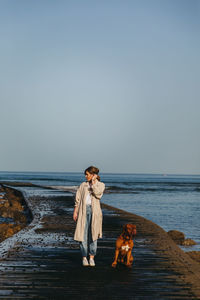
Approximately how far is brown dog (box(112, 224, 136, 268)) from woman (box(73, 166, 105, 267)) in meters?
0.42

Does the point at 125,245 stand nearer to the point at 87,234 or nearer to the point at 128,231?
the point at 128,231

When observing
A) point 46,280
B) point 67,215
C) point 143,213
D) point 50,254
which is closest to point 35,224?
point 67,215

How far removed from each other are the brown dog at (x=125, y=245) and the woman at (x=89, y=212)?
42cm

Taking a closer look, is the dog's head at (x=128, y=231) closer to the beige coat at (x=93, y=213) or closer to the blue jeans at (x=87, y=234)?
the beige coat at (x=93, y=213)

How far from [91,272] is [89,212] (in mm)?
1028

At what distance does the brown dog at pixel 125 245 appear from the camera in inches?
273

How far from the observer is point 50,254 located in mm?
8414

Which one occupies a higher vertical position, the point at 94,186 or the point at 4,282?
the point at 94,186

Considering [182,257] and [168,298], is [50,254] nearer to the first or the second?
[182,257]

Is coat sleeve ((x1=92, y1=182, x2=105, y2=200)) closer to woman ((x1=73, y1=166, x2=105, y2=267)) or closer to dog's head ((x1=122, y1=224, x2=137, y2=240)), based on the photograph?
woman ((x1=73, y1=166, x2=105, y2=267))

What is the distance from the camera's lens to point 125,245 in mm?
7066

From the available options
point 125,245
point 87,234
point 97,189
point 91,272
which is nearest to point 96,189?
point 97,189

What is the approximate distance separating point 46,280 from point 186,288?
2.10 metres

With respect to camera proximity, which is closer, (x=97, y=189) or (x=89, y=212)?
(x=97, y=189)
